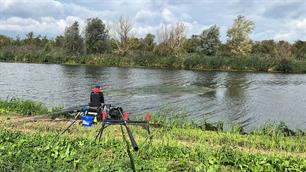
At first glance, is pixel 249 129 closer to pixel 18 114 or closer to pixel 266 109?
pixel 266 109

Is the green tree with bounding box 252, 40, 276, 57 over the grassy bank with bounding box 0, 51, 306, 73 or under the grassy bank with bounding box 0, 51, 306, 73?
over

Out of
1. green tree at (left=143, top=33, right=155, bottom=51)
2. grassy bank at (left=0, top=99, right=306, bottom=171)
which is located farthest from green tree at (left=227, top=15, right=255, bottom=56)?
grassy bank at (left=0, top=99, right=306, bottom=171)

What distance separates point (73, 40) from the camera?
6206cm

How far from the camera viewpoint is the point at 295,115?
57.4ft

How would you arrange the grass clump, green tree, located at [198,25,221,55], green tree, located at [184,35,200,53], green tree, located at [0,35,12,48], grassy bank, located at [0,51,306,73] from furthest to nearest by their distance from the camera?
green tree, located at [0,35,12,48]
green tree, located at [184,35,200,53]
green tree, located at [198,25,221,55]
grassy bank, located at [0,51,306,73]
the grass clump

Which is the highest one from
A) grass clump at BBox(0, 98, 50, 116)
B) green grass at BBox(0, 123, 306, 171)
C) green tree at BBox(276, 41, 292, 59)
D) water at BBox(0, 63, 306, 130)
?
green tree at BBox(276, 41, 292, 59)

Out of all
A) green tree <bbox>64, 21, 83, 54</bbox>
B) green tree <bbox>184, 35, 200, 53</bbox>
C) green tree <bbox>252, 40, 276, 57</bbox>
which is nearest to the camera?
green tree <bbox>64, 21, 83, 54</bbox>

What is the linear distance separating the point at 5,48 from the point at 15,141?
63786mm

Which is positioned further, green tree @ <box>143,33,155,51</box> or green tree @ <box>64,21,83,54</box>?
green tree @ <box>143,33,155,51</box>

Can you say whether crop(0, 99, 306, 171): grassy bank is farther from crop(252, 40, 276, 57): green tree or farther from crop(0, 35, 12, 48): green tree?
crop(0, 35, 12, 48): green tree

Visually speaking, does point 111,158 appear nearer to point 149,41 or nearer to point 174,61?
point 174,61

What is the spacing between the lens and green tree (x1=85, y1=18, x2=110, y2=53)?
6178 centimetres

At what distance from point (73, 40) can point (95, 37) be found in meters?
3.74

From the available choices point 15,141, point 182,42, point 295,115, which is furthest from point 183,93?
point 182,42
